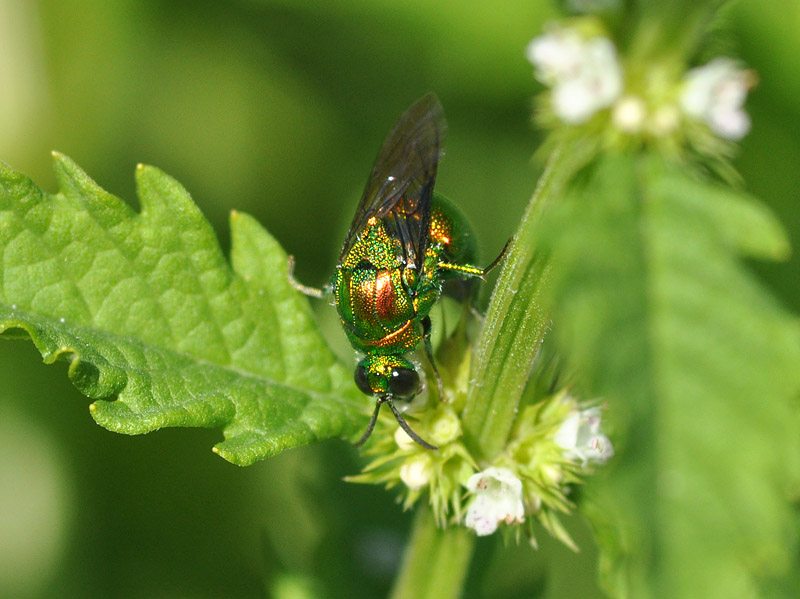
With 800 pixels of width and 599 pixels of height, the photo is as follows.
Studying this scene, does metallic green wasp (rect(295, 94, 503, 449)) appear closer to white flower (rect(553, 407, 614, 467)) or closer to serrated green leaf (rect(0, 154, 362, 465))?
serrated green leaf (rect(0, 154, 362, 465))

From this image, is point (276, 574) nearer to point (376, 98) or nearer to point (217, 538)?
point (217, 538)

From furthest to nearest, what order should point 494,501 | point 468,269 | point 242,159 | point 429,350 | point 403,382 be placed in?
point 242,159, point 468,269, point 429,350, point 403,382, point 494,501

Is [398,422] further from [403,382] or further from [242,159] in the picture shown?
[242,159]

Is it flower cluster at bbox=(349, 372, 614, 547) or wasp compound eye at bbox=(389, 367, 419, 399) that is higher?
wasp compound eye at bbox=(389, 367, 419, 399)

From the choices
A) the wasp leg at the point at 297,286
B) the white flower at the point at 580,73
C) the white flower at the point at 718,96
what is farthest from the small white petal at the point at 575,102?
the wasp leg at the point at 297,286

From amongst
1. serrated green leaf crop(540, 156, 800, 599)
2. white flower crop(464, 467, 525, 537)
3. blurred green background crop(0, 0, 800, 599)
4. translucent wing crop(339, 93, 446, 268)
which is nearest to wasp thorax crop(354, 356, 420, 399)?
white flower crop(464, 467, 525, 537)

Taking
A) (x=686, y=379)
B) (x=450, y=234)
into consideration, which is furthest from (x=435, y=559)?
(x=686, y=379)
